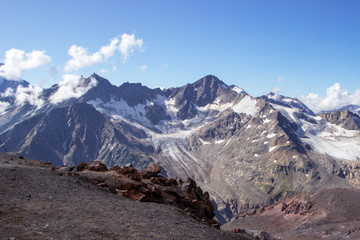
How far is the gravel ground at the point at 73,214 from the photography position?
17.3 m

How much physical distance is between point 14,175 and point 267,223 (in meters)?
167

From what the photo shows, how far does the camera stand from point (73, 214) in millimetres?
20281

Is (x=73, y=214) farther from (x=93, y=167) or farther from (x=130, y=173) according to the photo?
(x=93, y=167)

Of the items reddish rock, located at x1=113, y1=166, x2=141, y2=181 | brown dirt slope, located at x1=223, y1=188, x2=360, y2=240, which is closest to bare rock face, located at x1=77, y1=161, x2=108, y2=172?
reddish rock, located at x1=113, y1=166, x2=141, y2=181

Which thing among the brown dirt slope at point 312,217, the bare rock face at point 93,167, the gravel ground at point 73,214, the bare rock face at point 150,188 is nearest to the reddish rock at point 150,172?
the bare rock face at point 150,188

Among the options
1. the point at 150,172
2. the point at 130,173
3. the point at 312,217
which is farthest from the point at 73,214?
the point at 312,217

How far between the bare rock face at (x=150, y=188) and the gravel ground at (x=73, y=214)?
3.33 m

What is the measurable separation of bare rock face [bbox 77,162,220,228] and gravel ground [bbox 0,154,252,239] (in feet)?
10.9

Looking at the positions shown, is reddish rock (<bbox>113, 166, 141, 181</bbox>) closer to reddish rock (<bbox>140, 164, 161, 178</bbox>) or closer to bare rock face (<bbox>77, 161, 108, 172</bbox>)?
bare rock face (<bbox>77, 161, 108, 172</bbox>)

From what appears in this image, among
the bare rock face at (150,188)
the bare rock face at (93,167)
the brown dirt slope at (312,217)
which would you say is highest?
the bare rock face at (93,167)

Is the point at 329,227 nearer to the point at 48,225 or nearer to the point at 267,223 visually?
the point at 267,223

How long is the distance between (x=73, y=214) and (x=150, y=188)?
14.5 meters

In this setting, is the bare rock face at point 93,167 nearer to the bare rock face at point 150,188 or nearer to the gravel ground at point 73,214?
the bare rock face at point 150,188

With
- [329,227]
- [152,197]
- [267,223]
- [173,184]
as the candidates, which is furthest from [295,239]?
[152,197]
